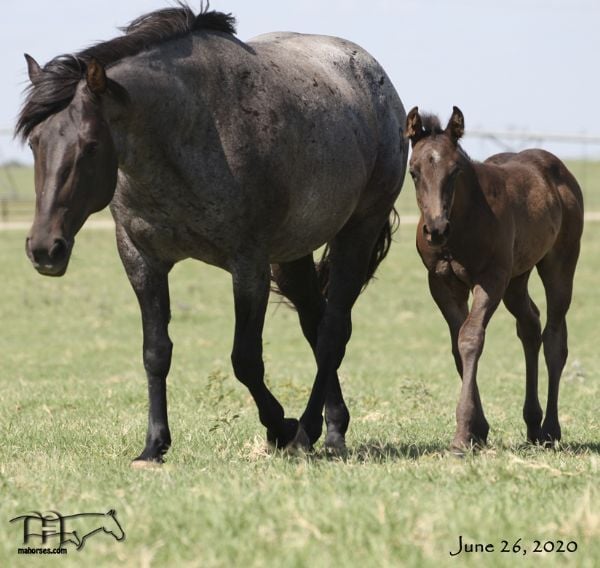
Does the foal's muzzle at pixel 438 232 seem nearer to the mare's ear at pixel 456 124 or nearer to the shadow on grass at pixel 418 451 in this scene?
the mare's ear at pixel 456 124

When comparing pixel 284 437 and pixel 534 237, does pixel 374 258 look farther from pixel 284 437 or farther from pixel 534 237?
pixel 284 437

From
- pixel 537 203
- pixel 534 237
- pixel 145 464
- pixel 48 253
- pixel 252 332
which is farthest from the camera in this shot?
pixel 537 203

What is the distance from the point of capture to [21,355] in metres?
15.9

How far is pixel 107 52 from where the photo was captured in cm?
574

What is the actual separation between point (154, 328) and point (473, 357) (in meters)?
1.90

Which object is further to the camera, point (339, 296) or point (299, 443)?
point (339, 296)

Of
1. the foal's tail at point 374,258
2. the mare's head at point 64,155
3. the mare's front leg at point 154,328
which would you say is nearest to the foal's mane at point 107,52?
the mare's head at point 64,155

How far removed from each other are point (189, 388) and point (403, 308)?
39.6ft

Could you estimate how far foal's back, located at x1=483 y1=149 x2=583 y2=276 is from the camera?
744 centimetres

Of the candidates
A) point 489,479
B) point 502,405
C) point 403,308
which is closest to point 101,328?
point 403,308

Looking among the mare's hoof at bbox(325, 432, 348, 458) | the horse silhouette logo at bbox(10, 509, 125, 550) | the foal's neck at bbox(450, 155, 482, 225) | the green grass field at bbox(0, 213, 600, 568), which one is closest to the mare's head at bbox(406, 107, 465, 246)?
the foal's neck at bbox(450, 155, 482, 225)

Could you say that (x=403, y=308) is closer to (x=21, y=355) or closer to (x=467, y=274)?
(x=21, y=355)

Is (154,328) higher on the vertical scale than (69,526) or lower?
higher

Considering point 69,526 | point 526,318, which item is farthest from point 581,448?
point 69,526
